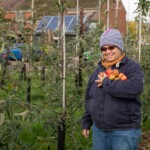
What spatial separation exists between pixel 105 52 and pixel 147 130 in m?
3.20

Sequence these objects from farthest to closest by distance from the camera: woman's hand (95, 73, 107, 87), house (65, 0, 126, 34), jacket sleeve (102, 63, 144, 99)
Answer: house (65, 0, 126, 34) < woman's hand (95, 73, 107, 87) < jacket sleeve (102, 63, 144, 99)

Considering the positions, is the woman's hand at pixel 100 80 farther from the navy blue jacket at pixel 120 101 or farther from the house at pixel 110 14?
the house at pixel 110 14

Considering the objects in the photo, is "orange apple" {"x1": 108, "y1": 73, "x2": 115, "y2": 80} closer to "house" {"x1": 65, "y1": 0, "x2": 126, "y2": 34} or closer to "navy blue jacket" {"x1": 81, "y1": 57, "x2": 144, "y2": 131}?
"navy blue jacket" {"x1": 81, "y1": 57, "x2": 144, "y2": 131}

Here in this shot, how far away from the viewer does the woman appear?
8.57 feet

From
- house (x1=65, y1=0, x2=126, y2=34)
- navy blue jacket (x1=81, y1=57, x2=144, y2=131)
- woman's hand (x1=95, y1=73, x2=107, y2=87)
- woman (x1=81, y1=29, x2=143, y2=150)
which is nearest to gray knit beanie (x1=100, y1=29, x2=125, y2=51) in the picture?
woman (x1=81, y1=29, x2=143, y2=150)

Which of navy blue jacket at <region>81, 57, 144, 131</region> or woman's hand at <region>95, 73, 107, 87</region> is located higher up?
woman's hand at <region>95, 73, 107, 87</region>

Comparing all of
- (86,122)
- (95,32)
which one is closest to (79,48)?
(95,32)

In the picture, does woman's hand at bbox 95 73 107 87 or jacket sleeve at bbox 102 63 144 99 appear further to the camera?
woman's hand at bbox 95 73 107 87

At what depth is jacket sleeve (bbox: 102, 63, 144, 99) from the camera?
8.48 feet

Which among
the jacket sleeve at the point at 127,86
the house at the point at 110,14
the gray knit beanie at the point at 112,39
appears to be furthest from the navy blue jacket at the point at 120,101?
the house at the point at 110,14

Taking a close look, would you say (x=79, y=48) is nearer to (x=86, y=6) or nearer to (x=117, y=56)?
(x=117, y=56)

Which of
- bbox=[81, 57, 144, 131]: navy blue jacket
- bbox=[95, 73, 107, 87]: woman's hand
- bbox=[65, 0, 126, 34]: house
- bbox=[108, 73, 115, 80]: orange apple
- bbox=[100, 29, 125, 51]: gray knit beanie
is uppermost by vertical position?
bbox=[65, 0, 126, 34]: house

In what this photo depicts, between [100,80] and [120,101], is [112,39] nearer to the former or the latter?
[100,80]

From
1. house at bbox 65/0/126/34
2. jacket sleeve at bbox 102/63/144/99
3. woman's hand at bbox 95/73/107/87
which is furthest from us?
house at bbox 65/0/126/34
